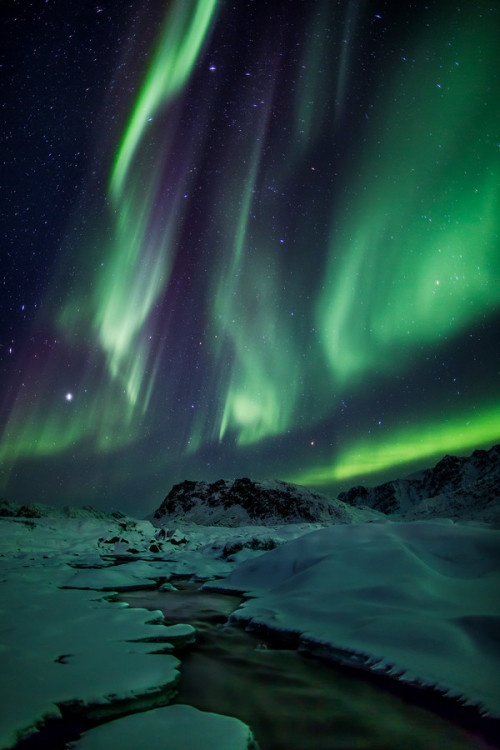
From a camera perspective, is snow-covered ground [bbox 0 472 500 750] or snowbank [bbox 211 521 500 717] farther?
snowbank [bbox 211 521 500 717]

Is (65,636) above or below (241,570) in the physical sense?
above

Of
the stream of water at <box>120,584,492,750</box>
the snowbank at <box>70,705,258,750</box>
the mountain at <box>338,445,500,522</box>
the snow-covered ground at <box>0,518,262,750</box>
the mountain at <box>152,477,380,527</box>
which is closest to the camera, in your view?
the snowbank at <box>70,705,258,750</box>

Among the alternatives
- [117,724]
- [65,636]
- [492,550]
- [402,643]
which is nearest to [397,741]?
[402,643]

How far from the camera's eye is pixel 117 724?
171 centimetres

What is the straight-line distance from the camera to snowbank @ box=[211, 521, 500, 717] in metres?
2.33

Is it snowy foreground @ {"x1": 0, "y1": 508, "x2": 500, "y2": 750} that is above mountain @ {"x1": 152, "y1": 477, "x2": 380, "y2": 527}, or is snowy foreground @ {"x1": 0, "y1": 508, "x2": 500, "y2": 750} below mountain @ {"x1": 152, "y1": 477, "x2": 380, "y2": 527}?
above

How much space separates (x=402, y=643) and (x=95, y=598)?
380 centimetres

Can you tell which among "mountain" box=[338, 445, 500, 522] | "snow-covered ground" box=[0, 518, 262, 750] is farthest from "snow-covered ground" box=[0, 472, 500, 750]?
"mountain" box=[338, 445, 500, 522]

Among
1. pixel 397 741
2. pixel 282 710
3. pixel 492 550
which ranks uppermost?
pixel 492 550

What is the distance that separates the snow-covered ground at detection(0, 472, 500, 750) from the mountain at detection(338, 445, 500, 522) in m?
17.6

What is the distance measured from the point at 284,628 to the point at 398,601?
1.05 m

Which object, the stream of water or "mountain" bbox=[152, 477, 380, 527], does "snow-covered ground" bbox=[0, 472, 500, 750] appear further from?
"mountain" bbox=[152, 477, 380, 527]

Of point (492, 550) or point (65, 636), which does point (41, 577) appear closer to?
point (65, 636)

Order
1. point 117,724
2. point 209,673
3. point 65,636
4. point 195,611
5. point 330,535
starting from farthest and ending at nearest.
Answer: point 330,535, point 195,611, point 65,636, point 209,673, point 117,724
